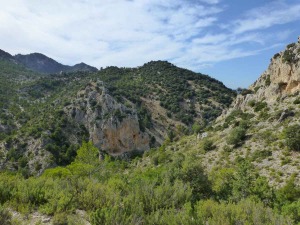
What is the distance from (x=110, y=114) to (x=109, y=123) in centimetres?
304

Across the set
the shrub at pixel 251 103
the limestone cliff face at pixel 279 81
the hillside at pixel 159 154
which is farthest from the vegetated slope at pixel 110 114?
the shrub at pixel 251 103

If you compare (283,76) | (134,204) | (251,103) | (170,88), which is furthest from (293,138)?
(170,88)

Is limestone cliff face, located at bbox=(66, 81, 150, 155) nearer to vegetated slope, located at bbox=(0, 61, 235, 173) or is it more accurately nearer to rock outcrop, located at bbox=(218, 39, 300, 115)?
vegetated slope, located at bbox=(0, 61, 235, 173)

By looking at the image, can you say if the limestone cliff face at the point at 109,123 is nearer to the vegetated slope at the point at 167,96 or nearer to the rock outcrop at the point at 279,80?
the vegetated slope at the point at 167,96

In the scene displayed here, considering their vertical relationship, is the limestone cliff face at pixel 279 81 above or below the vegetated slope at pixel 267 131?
above

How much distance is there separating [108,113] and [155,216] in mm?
67986

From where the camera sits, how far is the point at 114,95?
91062 millimetres

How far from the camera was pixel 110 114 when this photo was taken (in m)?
78.3

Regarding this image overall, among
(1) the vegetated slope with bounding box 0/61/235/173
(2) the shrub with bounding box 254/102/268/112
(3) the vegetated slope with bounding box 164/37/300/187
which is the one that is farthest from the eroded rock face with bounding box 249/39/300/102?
(1) the vegetated slope with bounding box 0/61/235/173

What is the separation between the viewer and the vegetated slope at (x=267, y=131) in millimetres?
34594

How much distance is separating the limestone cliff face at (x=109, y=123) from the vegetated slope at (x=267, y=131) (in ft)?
74.4

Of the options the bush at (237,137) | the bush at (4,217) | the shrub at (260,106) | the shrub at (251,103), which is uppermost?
the shrub at (251,103)

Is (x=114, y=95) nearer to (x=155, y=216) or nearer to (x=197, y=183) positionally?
(x=197, y=183)

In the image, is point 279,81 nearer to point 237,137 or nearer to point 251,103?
point 251,103
